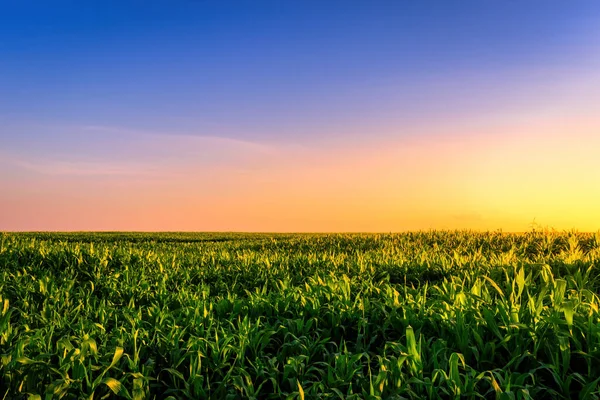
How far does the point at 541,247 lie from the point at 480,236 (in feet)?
7.77

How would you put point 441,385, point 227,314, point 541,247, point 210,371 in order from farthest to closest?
point 541,247
point 227,314
point 210,371
point 441,385

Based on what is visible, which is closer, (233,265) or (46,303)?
(46,303)

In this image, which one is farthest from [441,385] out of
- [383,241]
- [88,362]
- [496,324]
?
[383,241]

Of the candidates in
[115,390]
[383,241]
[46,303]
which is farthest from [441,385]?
[383,241]

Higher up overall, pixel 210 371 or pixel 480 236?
pixel 480 236

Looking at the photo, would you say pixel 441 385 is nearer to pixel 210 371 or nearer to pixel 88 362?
pixel 210 371

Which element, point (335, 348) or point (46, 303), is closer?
point (335, 348)

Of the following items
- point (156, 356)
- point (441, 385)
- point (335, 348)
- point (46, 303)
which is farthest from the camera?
point (46, 303)

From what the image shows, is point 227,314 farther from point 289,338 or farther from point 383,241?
point 383,241

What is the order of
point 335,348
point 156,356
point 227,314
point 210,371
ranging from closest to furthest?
point 210,371
point 156,356
point 335,348
point 227,314

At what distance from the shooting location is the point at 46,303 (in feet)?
22.0

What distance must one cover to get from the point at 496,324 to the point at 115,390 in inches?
119

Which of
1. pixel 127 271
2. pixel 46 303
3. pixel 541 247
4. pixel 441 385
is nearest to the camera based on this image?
pixel 441 385

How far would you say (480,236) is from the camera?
13.1 meters
